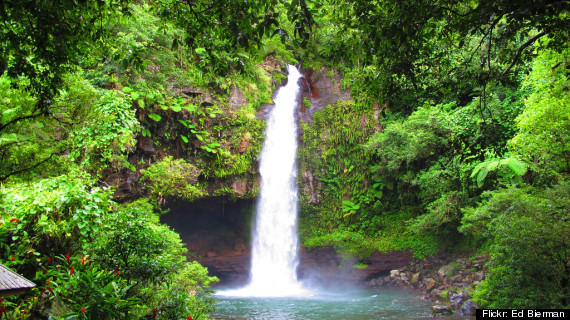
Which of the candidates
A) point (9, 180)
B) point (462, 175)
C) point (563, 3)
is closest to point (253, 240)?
point (462, 175)

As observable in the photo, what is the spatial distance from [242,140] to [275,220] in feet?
13.7

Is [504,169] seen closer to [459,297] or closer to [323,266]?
[459,297]

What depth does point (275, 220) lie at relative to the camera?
1697 cm

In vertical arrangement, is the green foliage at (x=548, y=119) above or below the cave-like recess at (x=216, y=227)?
above

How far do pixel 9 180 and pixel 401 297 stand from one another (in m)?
12.3

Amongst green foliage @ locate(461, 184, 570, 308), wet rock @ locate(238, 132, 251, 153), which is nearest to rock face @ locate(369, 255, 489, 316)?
green foliage @ locate(461, 184, 570, 308)

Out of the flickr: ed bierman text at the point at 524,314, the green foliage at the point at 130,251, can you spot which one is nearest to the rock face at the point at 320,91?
the flickr: ed bierman text at the point at 524,314

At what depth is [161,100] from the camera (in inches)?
512

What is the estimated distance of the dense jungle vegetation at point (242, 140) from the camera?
14.1ft

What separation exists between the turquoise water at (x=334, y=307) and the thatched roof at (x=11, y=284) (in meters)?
6.37

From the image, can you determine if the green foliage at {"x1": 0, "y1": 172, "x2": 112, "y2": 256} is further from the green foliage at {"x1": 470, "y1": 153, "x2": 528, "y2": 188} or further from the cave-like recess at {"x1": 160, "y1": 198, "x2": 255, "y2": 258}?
the cave-like recess at {"x1": 160, "y1": 198, "x2": 255, "y2": 258}

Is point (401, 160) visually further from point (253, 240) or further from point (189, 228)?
point (189, 228)

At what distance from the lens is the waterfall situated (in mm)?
16672

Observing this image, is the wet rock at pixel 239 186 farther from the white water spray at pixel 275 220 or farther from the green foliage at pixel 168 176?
the green foliage at pixel 168 176
